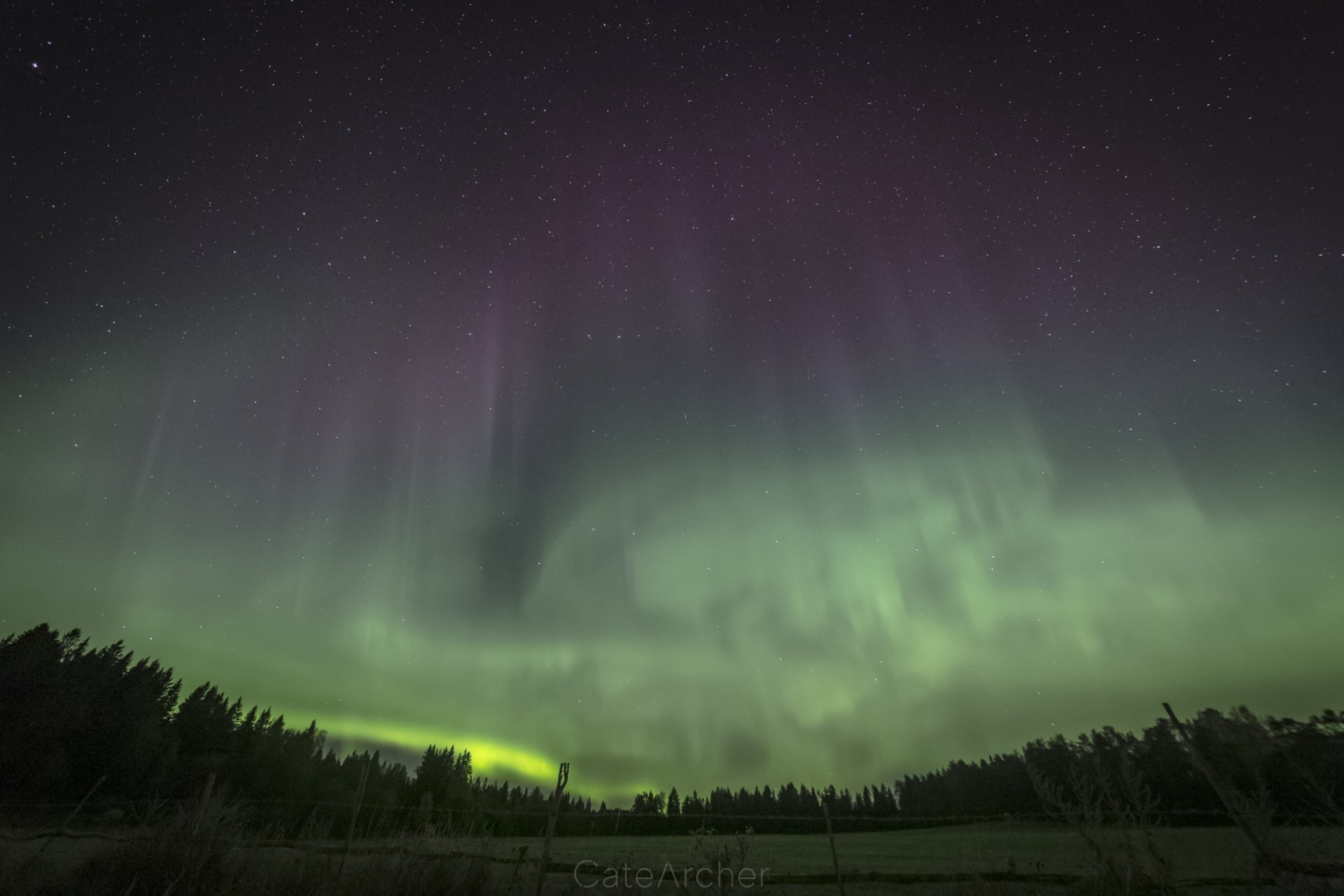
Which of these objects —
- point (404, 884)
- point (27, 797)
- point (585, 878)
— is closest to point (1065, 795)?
point (585, 878)

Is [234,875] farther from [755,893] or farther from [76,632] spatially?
[76,632]

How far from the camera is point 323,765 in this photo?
87750 mm

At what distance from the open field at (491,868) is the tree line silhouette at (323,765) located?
95.4 inches

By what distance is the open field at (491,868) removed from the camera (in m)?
13.4

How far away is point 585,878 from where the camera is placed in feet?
71.0

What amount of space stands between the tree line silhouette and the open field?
95.4 inches

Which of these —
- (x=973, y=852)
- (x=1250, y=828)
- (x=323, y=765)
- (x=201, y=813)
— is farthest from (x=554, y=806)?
(x=323, y=765)

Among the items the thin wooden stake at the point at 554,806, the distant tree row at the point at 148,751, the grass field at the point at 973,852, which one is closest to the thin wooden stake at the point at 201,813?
the thin wooden stake at the point at 554,806

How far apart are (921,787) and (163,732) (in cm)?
10216

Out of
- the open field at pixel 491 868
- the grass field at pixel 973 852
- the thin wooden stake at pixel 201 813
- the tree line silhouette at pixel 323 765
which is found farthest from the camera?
the tree line silhouette at pixel 323 765

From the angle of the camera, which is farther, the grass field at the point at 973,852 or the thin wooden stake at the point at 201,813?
the grass field at the point at 973,852

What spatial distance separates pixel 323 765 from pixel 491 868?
287 feet

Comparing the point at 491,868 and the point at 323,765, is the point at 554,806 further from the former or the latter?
the point at 323,765

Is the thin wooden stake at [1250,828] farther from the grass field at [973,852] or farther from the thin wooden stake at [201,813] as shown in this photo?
the thin wooden stake at [201,813]
